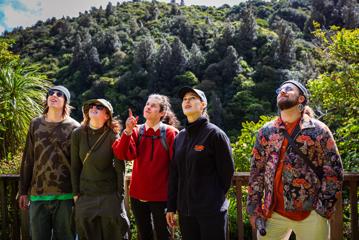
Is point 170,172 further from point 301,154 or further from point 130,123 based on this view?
point 301,154

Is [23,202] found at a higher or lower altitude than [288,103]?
lower

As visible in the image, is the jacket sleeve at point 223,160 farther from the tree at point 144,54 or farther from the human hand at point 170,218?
the tree at point 144,54

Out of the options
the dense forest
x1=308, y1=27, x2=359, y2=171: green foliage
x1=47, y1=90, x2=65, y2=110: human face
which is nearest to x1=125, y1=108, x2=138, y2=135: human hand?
x1=47, y1=90, x2=65, y2=110: human face

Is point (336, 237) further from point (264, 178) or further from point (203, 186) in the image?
point (203, 186)

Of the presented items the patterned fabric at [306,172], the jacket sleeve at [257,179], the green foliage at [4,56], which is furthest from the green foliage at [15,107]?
the patterned fabric at [306,172]

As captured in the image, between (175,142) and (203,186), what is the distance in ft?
1.56

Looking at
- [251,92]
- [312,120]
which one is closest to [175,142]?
[312,120]

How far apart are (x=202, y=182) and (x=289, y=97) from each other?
0.87 m

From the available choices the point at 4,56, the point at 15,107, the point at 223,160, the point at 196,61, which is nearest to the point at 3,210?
the point at 223,160

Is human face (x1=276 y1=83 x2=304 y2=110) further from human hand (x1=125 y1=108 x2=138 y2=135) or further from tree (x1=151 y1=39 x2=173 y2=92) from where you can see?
tree (x1=151 y1=39 x2=173 y2=92)

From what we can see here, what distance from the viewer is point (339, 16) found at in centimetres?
5950

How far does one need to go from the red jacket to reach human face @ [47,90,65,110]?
26.6 inches

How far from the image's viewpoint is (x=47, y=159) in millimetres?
3223

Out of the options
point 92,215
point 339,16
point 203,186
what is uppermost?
point 339,16
